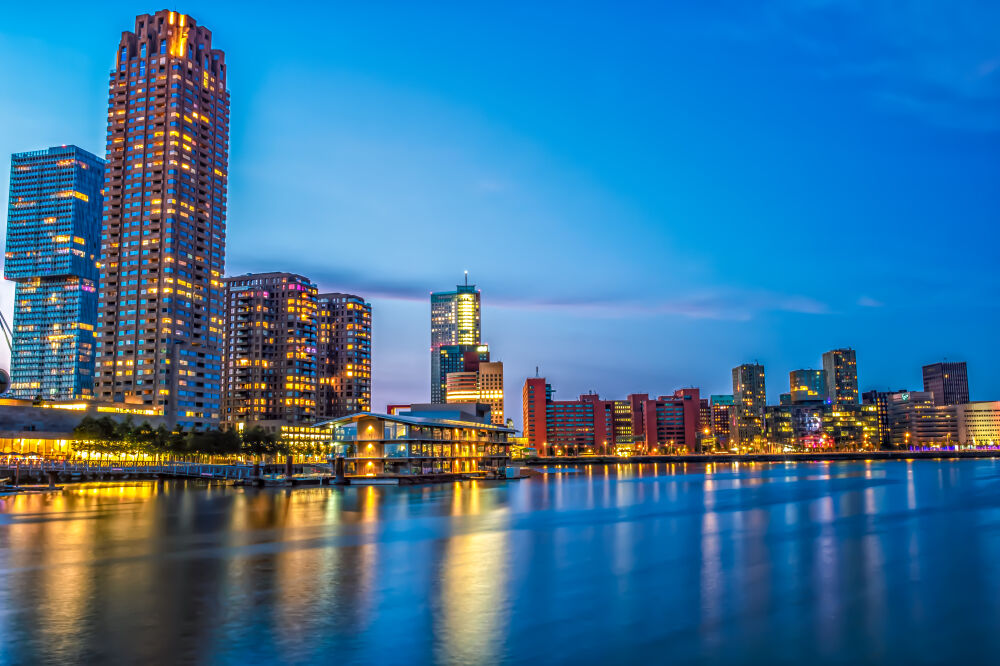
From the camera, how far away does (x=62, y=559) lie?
39.9m

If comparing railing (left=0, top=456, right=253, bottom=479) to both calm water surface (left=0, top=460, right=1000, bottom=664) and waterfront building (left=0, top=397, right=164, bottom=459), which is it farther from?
→ calm water surface (left=0, top=460, right=1000, bottom=664)

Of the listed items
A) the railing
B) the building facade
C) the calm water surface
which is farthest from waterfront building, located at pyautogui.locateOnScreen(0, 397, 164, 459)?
the calm water surface

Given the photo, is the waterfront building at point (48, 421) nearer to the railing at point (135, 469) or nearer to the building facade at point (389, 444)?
the railing at point (135, 469)

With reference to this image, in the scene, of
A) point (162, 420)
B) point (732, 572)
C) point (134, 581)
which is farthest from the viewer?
point (162, 420)

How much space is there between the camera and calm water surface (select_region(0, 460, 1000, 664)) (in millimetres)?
24500

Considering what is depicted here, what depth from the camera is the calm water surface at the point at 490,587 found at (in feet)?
80.4

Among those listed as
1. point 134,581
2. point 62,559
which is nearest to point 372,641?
point 134,581

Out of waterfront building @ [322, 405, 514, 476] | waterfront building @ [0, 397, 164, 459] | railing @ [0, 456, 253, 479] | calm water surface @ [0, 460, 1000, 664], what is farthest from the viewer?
waterfront building @ [0, 397, 164, 459]

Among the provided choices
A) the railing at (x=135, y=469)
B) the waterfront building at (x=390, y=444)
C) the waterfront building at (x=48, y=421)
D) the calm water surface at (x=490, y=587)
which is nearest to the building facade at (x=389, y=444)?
the waterfront building at (x=390, y=444)

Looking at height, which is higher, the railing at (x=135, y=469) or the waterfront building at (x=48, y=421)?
the waterfront building at (x=48, y=421)

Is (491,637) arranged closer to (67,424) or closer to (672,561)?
(672,561)

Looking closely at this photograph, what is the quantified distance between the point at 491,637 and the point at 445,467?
10491 cm

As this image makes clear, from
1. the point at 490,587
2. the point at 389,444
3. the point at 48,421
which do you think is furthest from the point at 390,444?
the point at 490,587

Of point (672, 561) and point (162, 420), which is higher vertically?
point (162, 420)
